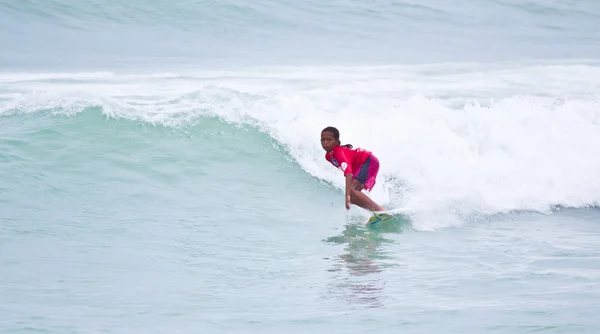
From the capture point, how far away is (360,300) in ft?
19.0


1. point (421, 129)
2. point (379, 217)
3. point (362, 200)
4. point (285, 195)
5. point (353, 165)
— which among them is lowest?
point (285, 195)

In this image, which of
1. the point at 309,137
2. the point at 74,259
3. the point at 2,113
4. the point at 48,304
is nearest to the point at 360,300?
the point at 48,304

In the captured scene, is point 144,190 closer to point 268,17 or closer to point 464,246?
point 464,246

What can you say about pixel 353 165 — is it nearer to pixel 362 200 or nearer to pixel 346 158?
pixel 346 158

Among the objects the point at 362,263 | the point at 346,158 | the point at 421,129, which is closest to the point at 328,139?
the point at 346,158

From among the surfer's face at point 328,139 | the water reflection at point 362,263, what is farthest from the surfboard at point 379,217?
the surfer's face at point 328,139

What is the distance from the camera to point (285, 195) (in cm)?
1024

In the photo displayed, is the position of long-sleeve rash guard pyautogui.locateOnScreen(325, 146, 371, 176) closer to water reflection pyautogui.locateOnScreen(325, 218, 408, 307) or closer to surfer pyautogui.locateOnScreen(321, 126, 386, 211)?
surfer pyautogui.locateOnScreen(321, 126, 386, 211)

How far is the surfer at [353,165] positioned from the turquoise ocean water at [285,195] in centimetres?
32

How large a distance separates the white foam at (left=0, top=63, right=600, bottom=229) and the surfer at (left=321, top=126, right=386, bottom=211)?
548mm

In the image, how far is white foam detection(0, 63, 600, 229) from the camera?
1030cm

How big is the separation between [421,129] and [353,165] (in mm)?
3346

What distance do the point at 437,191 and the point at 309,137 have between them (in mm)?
2279

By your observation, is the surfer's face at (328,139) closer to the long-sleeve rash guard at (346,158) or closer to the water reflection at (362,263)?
the long-sleeve rash guard at (346,158)
